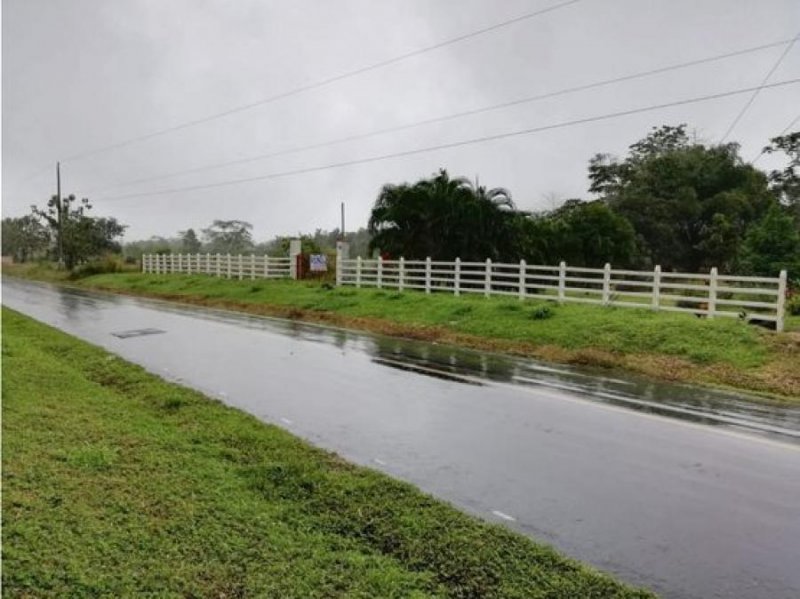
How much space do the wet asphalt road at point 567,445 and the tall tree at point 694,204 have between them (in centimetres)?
3721

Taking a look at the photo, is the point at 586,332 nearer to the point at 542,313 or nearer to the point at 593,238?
the point at 542,313

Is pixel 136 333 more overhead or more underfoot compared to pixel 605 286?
more underfoot

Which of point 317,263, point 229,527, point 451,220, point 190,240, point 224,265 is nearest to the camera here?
point 229,527

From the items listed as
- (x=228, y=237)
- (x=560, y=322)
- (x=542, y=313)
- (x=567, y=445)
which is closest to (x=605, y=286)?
(x=542, y=313)

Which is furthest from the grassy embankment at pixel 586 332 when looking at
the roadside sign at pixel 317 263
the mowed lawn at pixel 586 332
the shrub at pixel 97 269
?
the shrub at pixel 97 269

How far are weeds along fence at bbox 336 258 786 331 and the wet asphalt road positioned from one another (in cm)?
437

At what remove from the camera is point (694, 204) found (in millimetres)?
46750

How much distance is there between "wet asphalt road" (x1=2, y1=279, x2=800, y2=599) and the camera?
4.40m

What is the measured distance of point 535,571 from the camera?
387cm

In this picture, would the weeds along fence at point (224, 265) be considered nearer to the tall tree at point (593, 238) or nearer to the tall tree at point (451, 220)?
the tall tree at point (451, 220)

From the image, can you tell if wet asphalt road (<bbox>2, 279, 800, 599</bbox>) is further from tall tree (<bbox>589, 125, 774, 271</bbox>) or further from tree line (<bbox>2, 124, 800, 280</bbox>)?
tall tree (<bbox>589, 125, 774, 271</bbox>)

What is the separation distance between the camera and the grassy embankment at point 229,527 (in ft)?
11.9

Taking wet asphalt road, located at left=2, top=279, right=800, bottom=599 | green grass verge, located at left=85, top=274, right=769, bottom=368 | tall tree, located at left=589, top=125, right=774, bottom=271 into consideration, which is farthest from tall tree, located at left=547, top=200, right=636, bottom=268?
wet asphalt road, located at left=2, top=279, right=800, bottom=599

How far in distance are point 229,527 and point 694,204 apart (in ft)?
158
